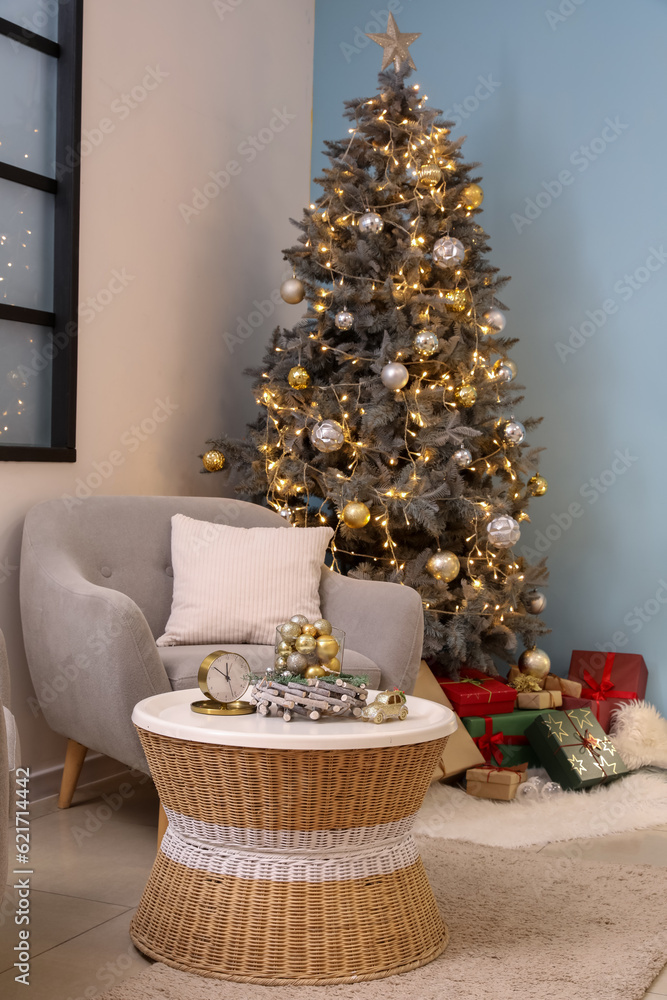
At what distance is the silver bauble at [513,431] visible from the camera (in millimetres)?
3338

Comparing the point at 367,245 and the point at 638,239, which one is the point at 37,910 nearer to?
the point at 367,245

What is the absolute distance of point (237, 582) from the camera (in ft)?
8.89

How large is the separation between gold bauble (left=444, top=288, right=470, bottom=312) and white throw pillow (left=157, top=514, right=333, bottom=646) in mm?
1053

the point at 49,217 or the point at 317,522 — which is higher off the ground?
the point at 49,217

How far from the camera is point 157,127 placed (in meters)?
3.37

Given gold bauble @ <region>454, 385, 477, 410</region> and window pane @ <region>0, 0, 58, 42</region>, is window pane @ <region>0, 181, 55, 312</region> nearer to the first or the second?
window pane @ <region>0, 0, 58, 42</region>

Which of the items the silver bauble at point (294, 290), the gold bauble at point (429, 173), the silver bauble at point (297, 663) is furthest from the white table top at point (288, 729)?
the gold bauble at point (429, 173)

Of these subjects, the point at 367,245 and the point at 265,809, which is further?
the point at 367,245

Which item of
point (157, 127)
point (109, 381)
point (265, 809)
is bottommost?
Result: point (265, 809)

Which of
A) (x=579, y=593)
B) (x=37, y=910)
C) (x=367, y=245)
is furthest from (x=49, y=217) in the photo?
(x=579, y=593)

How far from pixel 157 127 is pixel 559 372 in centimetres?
178

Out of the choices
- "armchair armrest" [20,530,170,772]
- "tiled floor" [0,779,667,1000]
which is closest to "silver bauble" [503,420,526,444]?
"tiled floor" [0,779,667,1000]

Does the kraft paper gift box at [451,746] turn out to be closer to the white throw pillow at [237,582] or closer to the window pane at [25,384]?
the white throw pillow at [237,582]

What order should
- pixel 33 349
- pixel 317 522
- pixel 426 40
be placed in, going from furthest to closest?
pixel 426 40, pixel 317 522, pixel 33 349
